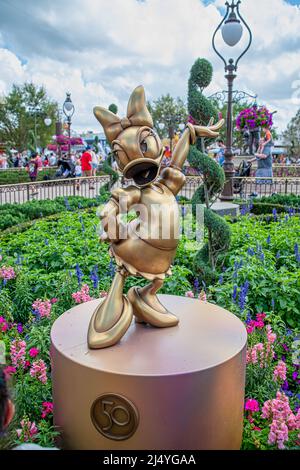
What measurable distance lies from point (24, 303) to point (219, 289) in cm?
198

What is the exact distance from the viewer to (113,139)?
232cm

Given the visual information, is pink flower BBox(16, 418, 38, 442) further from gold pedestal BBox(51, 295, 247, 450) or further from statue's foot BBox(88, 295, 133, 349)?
statue's foot BBox(88, 295, 133, 349)

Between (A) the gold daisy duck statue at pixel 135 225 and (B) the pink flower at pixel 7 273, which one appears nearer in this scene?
(A) the gold daisy duck statue at pixel 135 225

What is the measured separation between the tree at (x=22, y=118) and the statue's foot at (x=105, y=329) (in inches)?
1529

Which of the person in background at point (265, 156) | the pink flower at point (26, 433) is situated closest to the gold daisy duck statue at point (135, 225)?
the pink flower at point (26, 433)

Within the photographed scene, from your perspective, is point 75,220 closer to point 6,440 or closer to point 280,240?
point 280,240

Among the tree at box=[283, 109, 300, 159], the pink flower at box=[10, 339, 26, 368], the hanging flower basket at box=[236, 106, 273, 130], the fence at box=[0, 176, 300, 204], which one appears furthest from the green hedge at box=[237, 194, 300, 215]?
the tree at box=[283, 109, 300, 159]

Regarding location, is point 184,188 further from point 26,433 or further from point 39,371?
point 26,433

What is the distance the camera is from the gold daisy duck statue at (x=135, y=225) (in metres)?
2.23

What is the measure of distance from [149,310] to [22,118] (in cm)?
4047

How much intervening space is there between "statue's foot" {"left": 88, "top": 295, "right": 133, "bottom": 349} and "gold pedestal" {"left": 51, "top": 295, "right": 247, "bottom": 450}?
43 millimetres

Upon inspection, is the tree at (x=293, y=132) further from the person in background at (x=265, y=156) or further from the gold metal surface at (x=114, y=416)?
the gold metal surface at (x=114, y=416)

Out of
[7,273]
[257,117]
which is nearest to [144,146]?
[7,273]

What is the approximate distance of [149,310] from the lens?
7.93 ft
